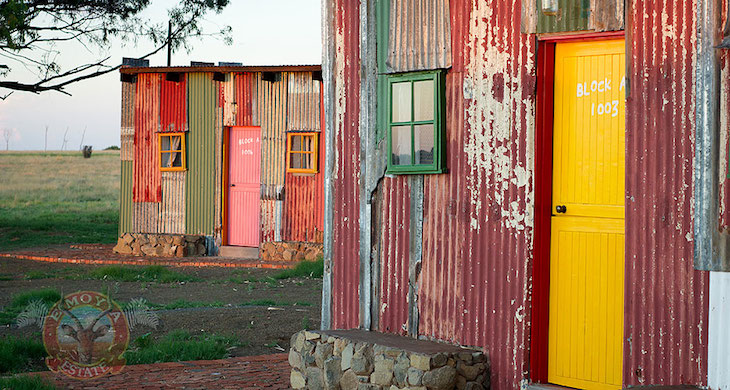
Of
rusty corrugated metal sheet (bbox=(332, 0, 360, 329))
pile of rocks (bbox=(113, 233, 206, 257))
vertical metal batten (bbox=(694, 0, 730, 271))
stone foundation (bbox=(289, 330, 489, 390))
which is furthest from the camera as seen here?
pile of rocks (bbox=(113, 233, 206, 257))

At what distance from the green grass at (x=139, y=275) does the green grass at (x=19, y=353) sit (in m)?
6.76

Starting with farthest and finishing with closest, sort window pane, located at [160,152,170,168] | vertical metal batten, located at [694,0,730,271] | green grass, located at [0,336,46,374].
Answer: window pane, located at [160,152,170,168] < green grass, located at [0,336,46,374] < vertical metal batten, located at [694,0,730,271]

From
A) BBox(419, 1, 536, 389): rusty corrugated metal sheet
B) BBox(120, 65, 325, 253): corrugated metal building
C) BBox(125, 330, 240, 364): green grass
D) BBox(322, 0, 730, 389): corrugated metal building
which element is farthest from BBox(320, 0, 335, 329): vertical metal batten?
BBox(120, 65, 325, 253): corrugated metal building

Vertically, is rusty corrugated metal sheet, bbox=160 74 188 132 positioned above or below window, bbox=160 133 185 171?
above

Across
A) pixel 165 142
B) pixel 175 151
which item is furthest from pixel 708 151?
pixel 165 142

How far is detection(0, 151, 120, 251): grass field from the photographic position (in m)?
27.2

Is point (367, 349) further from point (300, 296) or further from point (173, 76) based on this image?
point (173, 76)

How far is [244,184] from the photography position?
20.7 metres

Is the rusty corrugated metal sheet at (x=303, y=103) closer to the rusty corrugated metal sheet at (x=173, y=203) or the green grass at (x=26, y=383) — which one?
the rusty corrugated metal sheet at (x=173, y=203)

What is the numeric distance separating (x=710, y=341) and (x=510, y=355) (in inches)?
64.6

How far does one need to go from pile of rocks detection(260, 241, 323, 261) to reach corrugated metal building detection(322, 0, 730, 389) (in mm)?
10864

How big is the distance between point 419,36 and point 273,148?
12338mm

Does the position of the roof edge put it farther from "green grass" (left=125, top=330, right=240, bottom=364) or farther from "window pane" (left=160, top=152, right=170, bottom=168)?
"green grass" (left=125, top=330, right=240, bottom=364)

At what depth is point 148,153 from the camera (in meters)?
21.6
